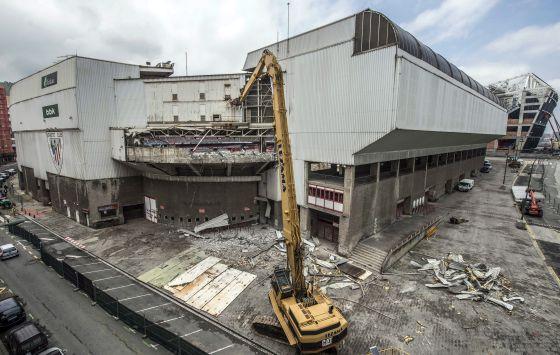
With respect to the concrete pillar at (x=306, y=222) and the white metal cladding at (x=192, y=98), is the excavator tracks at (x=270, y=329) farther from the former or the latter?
the white metal cladding at (x=192, y=98)

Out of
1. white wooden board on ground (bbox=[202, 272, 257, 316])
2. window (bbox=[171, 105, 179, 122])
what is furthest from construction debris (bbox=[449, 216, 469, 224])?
window (bbox=[171, 105, 179, 122])

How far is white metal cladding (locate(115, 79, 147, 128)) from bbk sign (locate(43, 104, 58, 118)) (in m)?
9.01

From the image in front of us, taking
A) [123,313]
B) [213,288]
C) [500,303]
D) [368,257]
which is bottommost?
[213,288]

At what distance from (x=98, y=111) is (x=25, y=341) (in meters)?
27.6

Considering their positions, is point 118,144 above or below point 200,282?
above

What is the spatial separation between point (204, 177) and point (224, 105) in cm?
991

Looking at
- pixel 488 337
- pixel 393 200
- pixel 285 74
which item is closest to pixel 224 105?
pixel 285 74

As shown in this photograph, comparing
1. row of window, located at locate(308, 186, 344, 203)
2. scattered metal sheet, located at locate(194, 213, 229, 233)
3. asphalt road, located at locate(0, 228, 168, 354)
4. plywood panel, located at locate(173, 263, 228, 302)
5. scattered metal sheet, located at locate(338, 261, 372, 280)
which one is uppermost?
row of window, located at locate(308, 186, 344, 203)

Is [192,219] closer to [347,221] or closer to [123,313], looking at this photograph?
[123,313]

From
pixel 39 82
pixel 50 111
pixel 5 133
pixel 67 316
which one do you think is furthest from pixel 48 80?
pixel 5 133

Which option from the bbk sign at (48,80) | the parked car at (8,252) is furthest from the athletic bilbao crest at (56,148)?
the parked car at (8,252)

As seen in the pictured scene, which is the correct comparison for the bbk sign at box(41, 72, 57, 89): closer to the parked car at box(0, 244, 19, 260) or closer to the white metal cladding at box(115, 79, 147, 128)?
the white metal cladding at box(115, 79, 147, 128)

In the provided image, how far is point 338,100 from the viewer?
26.2m

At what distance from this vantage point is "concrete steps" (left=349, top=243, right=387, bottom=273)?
81.8 feet
